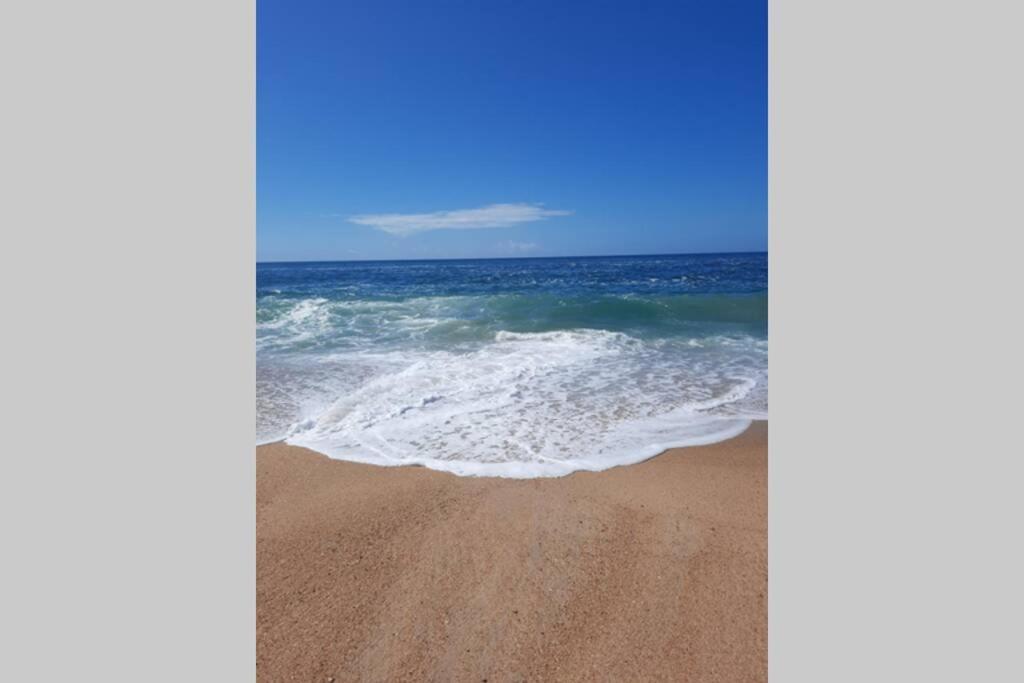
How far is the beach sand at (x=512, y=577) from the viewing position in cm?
192

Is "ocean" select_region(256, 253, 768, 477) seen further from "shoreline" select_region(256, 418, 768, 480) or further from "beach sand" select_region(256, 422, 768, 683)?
"beach sand" select_region(256, 422, 768, 683)

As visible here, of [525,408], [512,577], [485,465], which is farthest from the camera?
[525,408]

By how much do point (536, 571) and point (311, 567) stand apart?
4.16 ft

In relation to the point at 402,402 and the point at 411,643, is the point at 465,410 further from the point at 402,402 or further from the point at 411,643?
the point at 411,643

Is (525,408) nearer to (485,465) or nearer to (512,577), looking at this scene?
(485,465)

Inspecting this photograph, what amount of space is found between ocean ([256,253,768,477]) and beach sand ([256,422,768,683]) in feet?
1.91

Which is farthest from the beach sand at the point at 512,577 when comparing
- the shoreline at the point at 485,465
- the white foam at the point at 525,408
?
the white foam at the point at 525,408

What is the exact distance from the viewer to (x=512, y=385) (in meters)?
6.30

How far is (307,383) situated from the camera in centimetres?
657

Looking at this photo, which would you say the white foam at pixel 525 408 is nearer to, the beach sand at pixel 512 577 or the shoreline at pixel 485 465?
the shoreline at pixel 485 465

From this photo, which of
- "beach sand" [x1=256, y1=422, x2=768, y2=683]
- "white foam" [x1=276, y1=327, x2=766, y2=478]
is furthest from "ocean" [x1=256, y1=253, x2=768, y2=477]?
"beach sand" [x1=256, y1=422, x2=768, y2=683]

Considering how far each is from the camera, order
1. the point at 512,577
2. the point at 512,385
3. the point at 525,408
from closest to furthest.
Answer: the point at 512,577
the point at 525,408
the point at 512,385

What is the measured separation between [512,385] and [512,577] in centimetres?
399

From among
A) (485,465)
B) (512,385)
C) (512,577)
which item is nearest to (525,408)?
(512,385)
